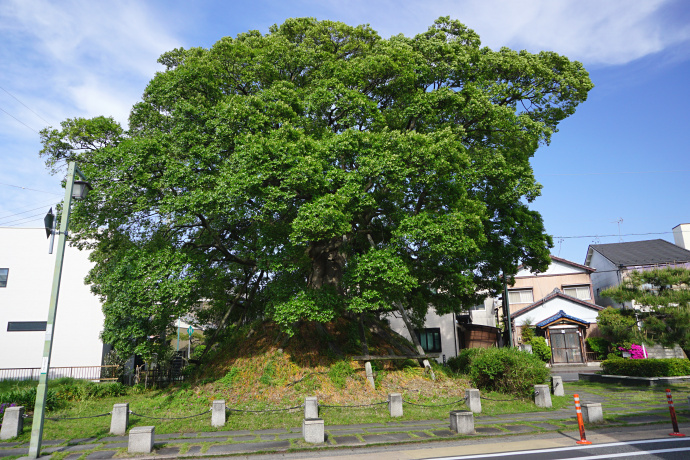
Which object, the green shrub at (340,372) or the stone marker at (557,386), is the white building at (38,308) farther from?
the stone marker at (557,386)

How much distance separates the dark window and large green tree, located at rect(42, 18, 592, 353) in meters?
9.51

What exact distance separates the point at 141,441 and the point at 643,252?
45.1m

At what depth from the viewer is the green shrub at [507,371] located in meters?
16.1

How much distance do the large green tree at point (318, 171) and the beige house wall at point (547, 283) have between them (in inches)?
798

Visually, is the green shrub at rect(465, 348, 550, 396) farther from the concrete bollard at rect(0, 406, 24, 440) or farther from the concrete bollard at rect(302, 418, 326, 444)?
the concrete bollard at rect(0, 406, 24, 440)

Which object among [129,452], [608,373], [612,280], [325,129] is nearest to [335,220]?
[325,129]

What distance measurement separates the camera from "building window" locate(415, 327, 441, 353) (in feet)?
105

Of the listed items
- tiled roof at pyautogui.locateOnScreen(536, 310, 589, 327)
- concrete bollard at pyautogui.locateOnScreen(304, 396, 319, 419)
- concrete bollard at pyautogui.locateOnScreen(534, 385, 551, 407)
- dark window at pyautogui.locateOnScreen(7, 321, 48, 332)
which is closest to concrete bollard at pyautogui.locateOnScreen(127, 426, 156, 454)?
concrete bollard at pyautogui.locateOnScreen(304, 396, 319, 419)

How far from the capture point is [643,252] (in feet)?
131

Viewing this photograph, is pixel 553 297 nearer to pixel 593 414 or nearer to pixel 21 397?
pixel 593 414

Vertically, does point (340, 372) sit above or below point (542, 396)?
above

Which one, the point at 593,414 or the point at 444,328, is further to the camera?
the point at 444,328

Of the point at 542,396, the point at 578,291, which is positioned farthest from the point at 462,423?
the point at 578,291

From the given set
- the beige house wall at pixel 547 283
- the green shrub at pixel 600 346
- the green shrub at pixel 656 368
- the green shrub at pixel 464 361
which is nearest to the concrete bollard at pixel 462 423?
the green shrub at pixel 464 361
